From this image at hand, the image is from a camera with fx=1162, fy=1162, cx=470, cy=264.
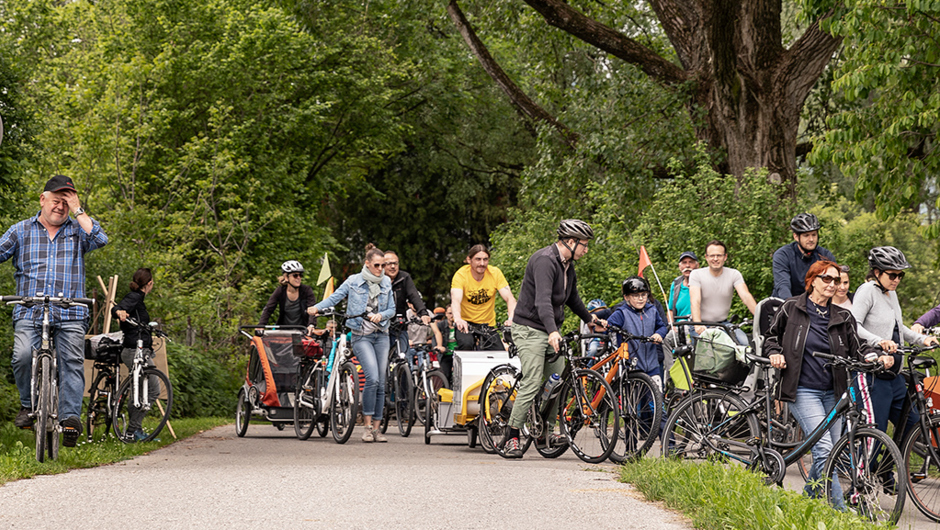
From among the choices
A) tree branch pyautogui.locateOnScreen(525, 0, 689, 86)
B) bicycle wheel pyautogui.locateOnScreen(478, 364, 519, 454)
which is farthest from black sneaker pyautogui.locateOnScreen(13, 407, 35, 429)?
Result: tree branch pyautogui.locateOnScreen(525, 0, 689, 86)

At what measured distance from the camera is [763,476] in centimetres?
745

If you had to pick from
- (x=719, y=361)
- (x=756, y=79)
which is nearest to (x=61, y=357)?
(x=719, y=361)

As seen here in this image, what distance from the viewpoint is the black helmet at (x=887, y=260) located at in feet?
27.3

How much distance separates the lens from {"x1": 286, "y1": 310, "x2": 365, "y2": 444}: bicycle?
474 inches

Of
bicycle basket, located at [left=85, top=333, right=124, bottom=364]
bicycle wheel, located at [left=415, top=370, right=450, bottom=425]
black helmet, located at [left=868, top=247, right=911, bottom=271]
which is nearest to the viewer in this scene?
black helmet, located at [left=868, top=247, right=911, bottom=271]

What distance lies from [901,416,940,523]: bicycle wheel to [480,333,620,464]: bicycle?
2.42 meters

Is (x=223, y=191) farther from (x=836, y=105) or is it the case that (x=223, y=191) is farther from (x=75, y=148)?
(x=836, y=105)

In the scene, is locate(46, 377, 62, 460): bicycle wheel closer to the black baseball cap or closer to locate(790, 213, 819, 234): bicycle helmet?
the black baseball cap

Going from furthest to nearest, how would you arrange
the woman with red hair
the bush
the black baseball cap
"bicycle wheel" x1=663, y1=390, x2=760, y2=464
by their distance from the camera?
the bush < the black baseball cap < "bicycle wheel" x1=663, y1=390, x2=760, y2=464 < the woman with red hair

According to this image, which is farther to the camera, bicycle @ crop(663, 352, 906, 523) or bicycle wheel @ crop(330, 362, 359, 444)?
bicycle wheel @ crop(330, 362, 359, 444)

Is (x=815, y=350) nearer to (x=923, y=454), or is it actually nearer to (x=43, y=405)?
(x=923, y=454)

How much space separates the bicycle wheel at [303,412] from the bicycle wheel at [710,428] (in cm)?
546

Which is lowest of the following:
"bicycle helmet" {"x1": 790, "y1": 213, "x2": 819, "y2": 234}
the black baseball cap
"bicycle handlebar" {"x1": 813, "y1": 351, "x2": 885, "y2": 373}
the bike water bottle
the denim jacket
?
the bike water bottle

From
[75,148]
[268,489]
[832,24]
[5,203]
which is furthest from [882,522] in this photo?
[75,148]
